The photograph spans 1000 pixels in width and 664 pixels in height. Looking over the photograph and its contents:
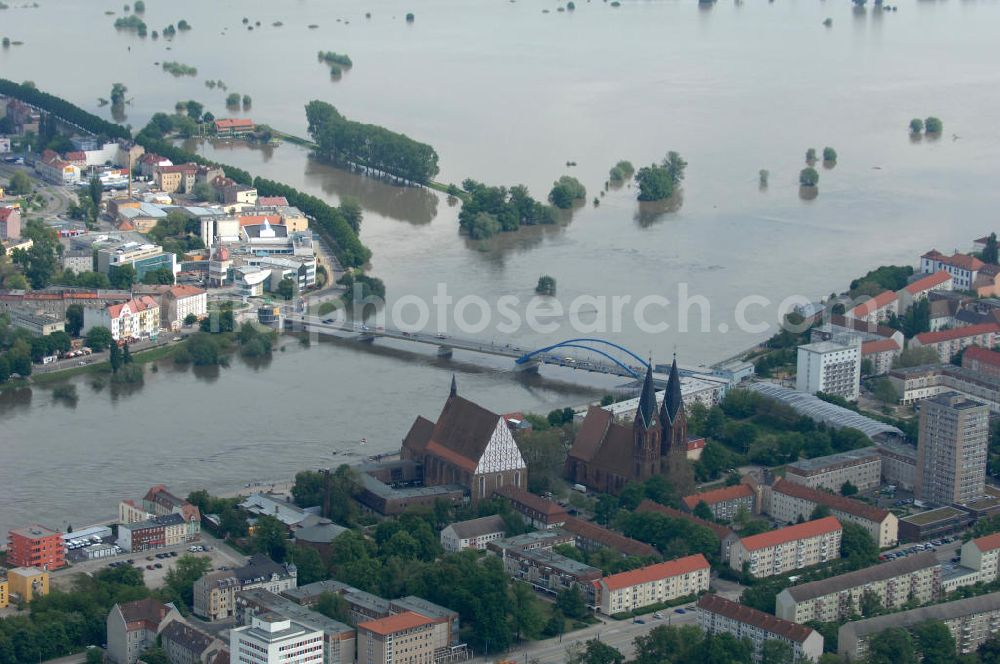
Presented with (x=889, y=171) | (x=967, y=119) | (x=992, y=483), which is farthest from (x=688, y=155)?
(x=992, y=483)

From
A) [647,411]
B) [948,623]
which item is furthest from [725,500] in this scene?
[948,623]

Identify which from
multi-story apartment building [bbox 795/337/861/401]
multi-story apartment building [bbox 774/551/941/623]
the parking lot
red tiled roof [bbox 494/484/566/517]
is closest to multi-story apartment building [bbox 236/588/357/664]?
the parking lot

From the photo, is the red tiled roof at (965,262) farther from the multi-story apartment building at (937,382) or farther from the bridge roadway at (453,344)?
the bridge roadway at (453,344)

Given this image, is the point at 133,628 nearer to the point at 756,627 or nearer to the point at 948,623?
the point at 756,627

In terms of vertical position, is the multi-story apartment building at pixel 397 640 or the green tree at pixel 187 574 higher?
the green tree at pixel 187 574

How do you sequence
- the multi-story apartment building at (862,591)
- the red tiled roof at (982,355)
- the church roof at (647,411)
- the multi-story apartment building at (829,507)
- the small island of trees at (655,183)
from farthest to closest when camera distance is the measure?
the small island of trees at (655,183) < the red tiled roof at (982,355) < the church roof at (647,411) < the multi-story apartment building at (829,507) < the multi-story apartment building at (862,591)

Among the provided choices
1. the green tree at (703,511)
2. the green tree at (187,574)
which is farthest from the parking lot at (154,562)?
the green tree at (703,511)

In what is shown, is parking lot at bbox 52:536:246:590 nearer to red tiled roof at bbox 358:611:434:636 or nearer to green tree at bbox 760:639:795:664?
red tiled roof at bbox 358:611:434:636

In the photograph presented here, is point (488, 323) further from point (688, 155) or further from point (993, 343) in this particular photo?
point (688, 155)
